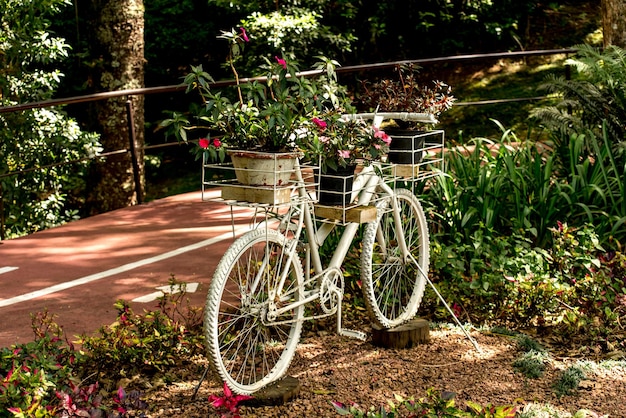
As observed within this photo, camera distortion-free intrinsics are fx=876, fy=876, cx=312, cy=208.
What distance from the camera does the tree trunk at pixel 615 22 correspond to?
822 centimetres

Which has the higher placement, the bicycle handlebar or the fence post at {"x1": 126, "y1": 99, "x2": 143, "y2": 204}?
the bicycle handlebar

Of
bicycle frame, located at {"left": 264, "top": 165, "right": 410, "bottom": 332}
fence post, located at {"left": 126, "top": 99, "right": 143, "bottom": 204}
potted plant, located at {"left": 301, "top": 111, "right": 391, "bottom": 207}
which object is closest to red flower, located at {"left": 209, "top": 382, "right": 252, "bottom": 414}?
bicycle frame, located at {"left": 264, "top": 165, "right": 410, "bottom": 332}

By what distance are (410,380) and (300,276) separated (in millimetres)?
801

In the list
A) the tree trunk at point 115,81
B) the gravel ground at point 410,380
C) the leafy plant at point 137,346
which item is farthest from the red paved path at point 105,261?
the tree trunk at point 115,81

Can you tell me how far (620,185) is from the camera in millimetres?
5902

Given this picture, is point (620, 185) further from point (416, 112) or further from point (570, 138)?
point (416, 112)

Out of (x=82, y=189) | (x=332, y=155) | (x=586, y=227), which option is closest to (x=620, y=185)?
(x=586, y=227)

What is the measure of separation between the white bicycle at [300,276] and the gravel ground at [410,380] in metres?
0.16

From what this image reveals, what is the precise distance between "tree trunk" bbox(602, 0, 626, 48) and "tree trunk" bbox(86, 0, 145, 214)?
480 cm

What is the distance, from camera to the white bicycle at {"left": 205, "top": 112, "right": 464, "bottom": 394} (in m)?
3.63

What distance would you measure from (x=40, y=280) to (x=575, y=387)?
3.27 m

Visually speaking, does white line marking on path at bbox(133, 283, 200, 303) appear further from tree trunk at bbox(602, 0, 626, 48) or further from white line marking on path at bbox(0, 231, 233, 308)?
tree trunk at bbox(602, 0, 626, 48)

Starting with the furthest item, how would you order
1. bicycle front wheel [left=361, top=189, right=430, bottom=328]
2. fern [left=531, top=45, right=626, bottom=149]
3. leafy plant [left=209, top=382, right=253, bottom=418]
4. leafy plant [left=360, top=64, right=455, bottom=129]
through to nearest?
1. fern [left=531, top=45, right=626, bottom=149]
2. leafy plant [left=360, top=64, right=455, bottom=129]
3. bicycle front wheel [left=361, top=189, right=430, bottom=328]
4. leafy plant [left=209, top=382, right=253, bottom=418]

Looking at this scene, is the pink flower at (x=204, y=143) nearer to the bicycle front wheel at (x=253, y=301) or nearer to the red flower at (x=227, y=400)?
the bicycle front wheel at (x=253, y=301)
